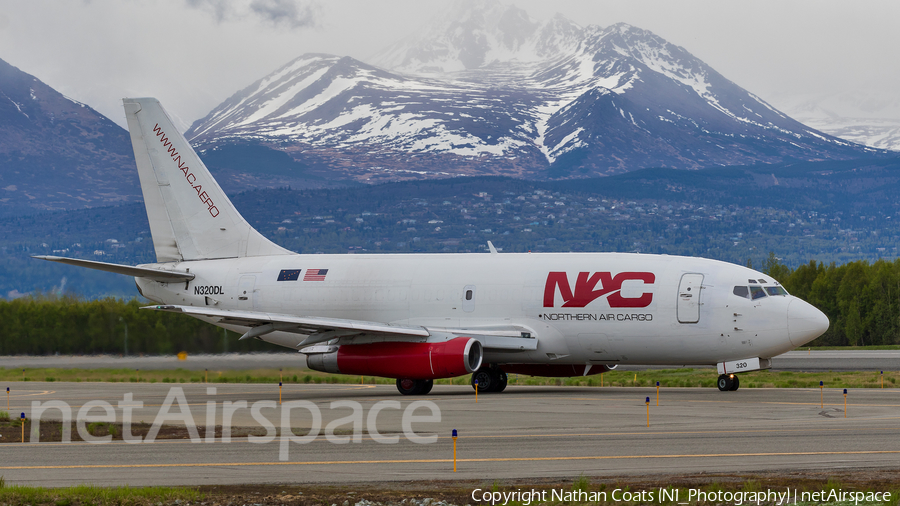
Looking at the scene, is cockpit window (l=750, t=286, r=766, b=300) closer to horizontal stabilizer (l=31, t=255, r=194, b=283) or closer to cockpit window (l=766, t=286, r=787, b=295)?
cockpit window (l=766, t=286, r=787, b=295)

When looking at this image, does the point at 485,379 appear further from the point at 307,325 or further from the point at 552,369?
the point at 307,325

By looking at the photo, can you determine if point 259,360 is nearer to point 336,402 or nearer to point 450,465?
point 336,402

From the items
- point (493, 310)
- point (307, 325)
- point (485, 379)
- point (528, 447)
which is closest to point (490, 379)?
point (485, 379)

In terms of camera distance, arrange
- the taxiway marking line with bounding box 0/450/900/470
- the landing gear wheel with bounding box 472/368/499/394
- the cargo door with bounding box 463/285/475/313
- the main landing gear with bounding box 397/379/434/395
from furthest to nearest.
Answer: the landing gear wheel with bounding box 472/368/499/394 → the cargo door with bounding box 463/285/475/313 → the main landing gear with bounding box 397/379/434/395 → the taxiway marking line with bounding box 0/450/900/470

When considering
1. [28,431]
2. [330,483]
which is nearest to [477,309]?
[28,431]

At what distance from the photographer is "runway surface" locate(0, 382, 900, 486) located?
16.7 meters

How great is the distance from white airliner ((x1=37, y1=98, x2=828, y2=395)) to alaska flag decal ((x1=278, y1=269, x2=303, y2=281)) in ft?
0.12

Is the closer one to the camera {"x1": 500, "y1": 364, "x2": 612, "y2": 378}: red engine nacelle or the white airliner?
the white airliner

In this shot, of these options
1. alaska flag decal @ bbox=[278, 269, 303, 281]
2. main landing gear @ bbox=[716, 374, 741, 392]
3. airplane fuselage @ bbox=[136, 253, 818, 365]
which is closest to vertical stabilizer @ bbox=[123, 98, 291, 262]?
airplane fuselage @ bbox=[136, 253, 818, 365]

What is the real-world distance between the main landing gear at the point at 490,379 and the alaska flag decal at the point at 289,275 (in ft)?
26.0

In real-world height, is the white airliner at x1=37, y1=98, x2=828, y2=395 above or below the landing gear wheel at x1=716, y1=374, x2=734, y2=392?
above

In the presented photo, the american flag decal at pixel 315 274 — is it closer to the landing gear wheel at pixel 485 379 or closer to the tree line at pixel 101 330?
the tree line at pixel 101 330

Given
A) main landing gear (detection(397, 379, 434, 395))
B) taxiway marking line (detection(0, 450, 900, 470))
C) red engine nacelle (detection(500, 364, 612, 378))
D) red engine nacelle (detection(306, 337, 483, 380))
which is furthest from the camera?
red engine nacelle (detection(500, 364, 612, 378))

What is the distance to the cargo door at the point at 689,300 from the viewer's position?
31234 mm
